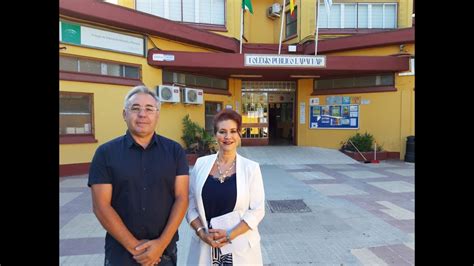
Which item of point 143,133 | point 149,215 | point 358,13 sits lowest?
point 149,215

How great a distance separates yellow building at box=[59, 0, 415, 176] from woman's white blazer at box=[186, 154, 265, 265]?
24.9 feet

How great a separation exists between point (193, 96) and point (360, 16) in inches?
345

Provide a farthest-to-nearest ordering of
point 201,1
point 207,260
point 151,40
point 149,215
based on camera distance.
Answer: point 201,1
point 151,40
point 207,260
point 149,215

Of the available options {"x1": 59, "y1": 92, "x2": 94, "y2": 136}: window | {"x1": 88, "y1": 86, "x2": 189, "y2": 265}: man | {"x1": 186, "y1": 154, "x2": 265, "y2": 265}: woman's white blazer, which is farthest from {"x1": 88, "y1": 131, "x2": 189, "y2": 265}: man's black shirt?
{"x1": 59, "y1": 92, "x2": 94, "y2": 136}: window

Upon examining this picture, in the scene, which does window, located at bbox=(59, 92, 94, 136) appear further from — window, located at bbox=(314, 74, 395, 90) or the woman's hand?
window, located at bbox=(314, 74, 395, 90)

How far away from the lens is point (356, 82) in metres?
12.8

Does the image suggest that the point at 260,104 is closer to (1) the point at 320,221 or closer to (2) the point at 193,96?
(2) the point at 193,96

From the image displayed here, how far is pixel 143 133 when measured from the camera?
2068mm

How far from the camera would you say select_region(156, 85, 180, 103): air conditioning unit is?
1038cm

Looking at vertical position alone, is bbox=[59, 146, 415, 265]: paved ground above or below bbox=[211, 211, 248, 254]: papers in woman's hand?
below

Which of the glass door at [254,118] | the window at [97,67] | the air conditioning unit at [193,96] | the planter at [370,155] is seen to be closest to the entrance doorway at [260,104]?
the glass door at [254,118]
